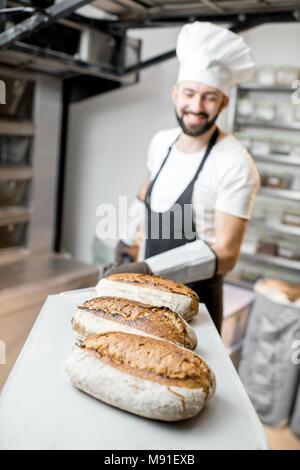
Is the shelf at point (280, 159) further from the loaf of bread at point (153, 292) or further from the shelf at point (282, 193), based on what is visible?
the loaf of bread at point (153, 292)

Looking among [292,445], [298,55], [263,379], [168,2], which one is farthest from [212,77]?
[298,55]

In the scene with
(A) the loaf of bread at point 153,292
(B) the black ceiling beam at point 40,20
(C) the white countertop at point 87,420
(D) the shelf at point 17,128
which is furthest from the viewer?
(D) the shelf at point 17,128

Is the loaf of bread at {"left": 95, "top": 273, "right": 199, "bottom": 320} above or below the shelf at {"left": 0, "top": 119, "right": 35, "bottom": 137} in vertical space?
below

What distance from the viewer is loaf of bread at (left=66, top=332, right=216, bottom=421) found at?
585mm

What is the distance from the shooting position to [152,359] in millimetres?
642

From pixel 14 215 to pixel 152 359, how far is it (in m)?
2.17

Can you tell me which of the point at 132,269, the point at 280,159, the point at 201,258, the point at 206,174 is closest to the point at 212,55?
the point at 206,174

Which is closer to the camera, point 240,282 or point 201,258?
point 201,258

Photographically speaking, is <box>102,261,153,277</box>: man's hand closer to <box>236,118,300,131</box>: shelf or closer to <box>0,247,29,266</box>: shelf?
<box>0,247,29,266</box>: shelf

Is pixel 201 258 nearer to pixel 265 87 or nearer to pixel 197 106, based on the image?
pixel 197 106

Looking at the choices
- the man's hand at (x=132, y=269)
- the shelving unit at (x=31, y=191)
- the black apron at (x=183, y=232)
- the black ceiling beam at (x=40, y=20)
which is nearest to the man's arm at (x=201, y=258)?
the man's hand at (x=132, y=269)

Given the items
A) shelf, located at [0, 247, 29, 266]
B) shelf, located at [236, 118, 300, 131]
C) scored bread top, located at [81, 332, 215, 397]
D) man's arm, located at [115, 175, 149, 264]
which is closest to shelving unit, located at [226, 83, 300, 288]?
shelf, located at [236, 118, 300, 131]

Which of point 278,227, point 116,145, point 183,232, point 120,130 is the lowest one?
point 278,227

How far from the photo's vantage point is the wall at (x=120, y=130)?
3.27 metres
